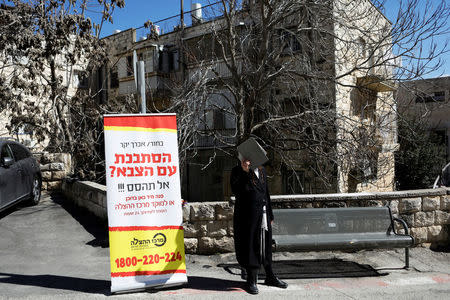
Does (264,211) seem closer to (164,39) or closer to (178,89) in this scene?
(178,89)

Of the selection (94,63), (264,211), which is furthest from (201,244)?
(94,63)

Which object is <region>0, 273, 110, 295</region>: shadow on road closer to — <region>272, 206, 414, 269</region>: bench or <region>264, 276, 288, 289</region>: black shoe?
<region>264, 276, 288, 289</region>: black shoe

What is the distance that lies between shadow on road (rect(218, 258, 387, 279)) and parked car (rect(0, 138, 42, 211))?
448 cm

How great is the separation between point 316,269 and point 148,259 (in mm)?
2466

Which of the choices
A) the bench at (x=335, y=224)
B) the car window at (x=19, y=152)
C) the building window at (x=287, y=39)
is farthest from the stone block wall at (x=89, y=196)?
the building window at (x=287, y=39)

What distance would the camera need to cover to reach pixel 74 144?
12672mm

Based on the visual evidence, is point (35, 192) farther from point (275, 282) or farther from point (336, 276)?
point (336, 276)

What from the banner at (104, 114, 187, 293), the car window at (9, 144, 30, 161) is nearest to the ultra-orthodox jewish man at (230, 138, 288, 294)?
the banner at (104, 114, 187, 293)

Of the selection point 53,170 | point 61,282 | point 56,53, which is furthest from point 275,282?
point 56,53

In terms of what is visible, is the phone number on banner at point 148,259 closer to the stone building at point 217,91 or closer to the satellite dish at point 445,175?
the stone building at point 217,91

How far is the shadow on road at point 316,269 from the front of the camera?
18.6 ft

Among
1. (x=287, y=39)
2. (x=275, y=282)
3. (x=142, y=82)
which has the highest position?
(x=287, y=39)

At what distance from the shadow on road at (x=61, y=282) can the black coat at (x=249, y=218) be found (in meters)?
1.70

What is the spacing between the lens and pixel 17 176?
27.2 feet
